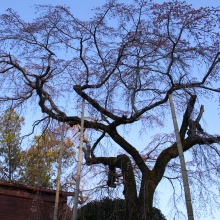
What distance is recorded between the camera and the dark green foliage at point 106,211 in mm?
8492

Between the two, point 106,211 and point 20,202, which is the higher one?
point 20,202

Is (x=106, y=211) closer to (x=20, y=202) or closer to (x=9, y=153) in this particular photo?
(x=20, y=202)

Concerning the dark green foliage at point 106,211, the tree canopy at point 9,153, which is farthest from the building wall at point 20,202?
the tree canopy at point 9,153

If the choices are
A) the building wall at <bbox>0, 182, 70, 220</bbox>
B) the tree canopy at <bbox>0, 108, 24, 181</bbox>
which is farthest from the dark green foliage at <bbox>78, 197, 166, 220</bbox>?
the tree canopy at <bbox>0, 108, 24, 181</bbox>

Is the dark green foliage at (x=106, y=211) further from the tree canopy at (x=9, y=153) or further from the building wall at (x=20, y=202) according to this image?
the tree canopy at (x=9, y=153)

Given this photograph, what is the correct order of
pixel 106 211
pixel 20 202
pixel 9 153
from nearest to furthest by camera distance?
pixel 106 211, pixel 20 202, pixel 9 153

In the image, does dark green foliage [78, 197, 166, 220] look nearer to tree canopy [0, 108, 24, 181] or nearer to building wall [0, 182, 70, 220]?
building wall [0, 182, 70, 220]

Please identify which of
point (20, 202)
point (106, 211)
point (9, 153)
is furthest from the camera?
point (9, 153)

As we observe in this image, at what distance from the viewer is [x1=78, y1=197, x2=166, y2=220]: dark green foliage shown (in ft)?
27.9

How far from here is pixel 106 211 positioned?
29.7 ft

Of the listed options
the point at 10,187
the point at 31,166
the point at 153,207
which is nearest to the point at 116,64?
the point at 153,207

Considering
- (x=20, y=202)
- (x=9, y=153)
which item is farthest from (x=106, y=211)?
(x=9, y=153)

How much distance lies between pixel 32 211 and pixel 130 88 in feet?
17.0

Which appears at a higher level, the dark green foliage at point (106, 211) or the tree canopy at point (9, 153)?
the tree canopy at point (9, 153)
